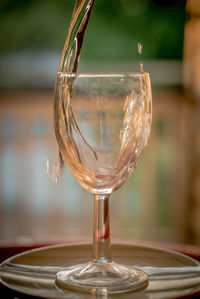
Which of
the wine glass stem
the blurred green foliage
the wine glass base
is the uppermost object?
the blurred green foliage

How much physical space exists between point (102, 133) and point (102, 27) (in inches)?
88.0

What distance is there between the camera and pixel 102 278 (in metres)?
0.53

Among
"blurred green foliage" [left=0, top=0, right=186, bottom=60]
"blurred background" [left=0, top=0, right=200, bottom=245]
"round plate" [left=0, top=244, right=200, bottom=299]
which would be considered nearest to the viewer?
"round plate" [left=0, top=244, right=200, bottom=299]

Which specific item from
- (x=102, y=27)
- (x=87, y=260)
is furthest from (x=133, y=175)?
(x=87, y=260)

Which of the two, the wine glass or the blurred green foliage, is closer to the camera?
the wine glass

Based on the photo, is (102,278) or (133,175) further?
(133,175)

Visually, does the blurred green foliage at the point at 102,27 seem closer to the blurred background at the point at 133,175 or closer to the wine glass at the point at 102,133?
the blurred background at the point at 133,175

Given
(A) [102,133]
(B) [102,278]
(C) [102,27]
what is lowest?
(B) [102,278]

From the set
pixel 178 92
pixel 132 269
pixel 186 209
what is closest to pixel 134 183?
pixel 186 209

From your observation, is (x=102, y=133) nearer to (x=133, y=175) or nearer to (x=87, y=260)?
(x=87, y=260)

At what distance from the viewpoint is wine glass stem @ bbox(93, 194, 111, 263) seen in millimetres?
558

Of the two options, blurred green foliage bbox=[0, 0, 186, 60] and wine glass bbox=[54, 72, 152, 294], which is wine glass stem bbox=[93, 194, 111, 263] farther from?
blurred green foliage bbox=[0, 0, 186, 60]

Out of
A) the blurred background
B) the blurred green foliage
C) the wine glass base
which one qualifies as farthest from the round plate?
the blurred green foliage

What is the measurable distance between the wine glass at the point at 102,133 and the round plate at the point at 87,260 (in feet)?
0.05
